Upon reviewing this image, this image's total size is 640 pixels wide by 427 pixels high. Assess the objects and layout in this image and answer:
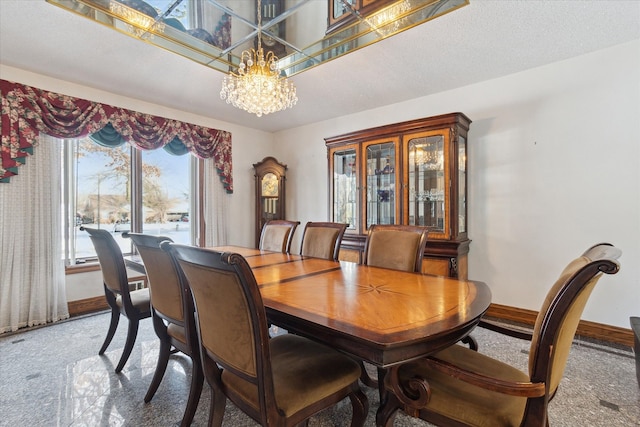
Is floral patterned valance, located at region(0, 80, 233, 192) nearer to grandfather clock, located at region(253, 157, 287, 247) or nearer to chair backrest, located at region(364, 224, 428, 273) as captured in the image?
grandfather clock, located at region(253, 157, 287, 247)

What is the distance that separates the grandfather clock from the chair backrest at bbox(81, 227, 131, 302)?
2623mm

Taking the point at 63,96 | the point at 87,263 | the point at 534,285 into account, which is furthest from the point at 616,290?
the point at 63,96

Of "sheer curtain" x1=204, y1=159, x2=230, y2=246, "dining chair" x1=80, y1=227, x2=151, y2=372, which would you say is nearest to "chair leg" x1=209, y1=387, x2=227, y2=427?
"dining chair" x1=80, y1=227, x2=151, y2=372

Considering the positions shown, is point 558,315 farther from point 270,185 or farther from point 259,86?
point 270,185

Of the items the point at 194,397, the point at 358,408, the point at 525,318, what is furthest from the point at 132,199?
the point at 525,318

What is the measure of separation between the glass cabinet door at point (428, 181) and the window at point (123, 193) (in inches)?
118

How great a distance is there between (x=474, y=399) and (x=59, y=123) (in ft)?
13.0

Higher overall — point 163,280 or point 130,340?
point 163,280

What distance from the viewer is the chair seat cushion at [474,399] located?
1.00m

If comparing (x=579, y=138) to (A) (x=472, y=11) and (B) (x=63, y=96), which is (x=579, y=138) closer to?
(A) (x=472, y=11)

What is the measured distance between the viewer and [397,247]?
2244 millimetres

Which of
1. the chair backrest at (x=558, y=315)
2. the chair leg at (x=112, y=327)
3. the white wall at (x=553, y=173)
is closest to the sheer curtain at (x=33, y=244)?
the chair leg at (x=112, y=327)

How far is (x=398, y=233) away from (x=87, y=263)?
11.3 feet

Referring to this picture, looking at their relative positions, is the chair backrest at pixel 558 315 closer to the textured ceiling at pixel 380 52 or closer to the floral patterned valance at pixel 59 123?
the textured ceiling at pixel 380 52
